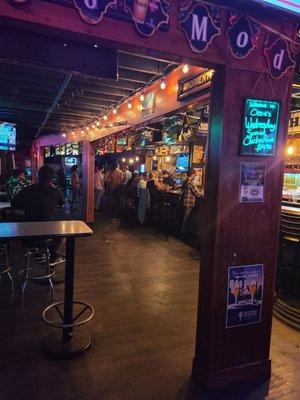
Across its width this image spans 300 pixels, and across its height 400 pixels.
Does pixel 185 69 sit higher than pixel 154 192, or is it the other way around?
A: pixel 185 69

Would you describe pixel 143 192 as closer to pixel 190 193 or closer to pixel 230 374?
pixel 190 193

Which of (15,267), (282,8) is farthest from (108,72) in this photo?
(15,267)

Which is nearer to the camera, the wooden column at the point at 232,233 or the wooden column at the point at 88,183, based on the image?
the wooden column at the point at 232,233

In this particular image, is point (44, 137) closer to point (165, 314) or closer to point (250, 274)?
point (165, 314)

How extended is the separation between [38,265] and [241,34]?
500 centimetres

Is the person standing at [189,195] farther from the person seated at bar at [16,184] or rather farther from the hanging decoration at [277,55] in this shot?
the hanging decoration at [277,55]

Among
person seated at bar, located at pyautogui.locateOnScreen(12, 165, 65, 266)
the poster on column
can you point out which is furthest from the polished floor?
person seated at bar, located at pyautogui.locateOnScreen(12, 165, 65, 266)

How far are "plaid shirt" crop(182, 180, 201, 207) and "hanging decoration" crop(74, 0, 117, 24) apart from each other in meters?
5.75

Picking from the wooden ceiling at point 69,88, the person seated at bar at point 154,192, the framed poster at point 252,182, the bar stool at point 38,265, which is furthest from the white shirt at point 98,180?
the framed poster at point 252,182

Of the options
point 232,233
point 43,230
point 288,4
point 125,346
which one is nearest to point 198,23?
point 288,4

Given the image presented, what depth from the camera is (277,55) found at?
266cm

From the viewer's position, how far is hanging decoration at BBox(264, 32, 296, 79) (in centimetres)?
262

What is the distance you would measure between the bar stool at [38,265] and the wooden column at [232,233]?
2430 mm

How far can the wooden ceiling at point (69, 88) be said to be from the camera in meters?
5.20
